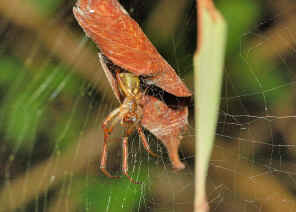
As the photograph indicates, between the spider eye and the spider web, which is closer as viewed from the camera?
the spider eye

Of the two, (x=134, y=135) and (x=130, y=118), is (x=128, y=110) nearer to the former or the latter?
(x=130, y=118)

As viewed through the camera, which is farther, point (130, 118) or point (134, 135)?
point (134, 135)

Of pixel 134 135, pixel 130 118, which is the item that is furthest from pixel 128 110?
pixel 134 135

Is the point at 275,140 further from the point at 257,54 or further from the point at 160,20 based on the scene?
the point at 160,20

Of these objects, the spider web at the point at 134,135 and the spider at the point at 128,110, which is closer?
the spider at the point at 128,110

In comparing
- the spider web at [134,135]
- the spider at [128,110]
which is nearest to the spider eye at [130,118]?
the spider at [128,110]

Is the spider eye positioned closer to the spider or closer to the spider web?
the spider

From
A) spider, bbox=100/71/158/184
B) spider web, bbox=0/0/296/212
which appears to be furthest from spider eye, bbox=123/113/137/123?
spider web, bbox=0/0/296/212

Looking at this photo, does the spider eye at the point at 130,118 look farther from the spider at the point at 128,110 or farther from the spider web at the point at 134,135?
the spider web at the point at 134,135

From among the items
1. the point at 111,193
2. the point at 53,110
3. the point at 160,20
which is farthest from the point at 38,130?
the point at 160,20
